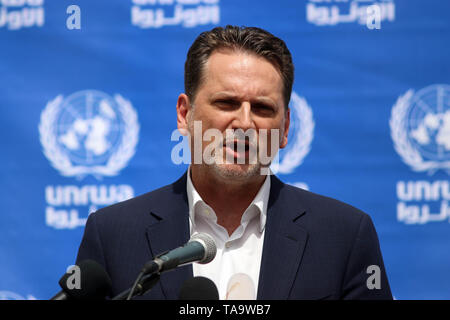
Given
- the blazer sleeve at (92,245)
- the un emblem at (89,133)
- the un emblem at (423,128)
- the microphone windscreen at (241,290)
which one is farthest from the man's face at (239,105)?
the un emblem at (423,128)

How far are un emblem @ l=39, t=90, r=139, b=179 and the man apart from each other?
4.02 feet

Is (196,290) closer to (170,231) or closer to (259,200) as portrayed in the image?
(170,231)

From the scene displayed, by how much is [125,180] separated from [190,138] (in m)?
1.35

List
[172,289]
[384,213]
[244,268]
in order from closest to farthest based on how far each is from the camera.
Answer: [172,289] → [244,268] → [384,213]

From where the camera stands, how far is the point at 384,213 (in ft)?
12.0

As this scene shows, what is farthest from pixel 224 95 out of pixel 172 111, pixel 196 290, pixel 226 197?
pixel 172 111

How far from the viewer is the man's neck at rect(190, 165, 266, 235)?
8.12ft

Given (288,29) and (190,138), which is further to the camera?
(288,29)

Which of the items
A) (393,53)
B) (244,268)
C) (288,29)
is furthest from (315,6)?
(244,268)

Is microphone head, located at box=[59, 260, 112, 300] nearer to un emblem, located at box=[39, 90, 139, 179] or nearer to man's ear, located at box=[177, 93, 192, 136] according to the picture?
man's ear, located at box=[177, 93, 192, 136]

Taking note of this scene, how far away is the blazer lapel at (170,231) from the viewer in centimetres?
218

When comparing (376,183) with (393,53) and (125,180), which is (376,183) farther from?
(125,180)

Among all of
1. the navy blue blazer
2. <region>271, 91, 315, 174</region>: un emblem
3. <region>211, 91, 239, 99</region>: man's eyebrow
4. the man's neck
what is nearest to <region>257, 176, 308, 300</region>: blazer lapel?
the navy blue blazer

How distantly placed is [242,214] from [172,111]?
147 centimetres
